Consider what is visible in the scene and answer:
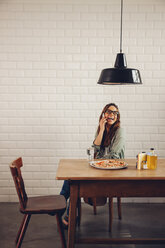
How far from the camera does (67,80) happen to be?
3.90 m

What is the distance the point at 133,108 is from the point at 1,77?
1908 mm

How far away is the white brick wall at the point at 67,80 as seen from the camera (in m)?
3.82

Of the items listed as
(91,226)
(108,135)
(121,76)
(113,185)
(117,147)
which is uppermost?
(121,76)

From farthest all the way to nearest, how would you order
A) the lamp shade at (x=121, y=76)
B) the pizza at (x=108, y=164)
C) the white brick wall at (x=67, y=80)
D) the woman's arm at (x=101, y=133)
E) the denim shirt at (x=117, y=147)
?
the white brick wall at (x=67, y=80), the woman's arm at (x=101, y=133), the denim shirt at (x=117, y=147), the pizza at (x=108, y=164), the lamp shade at (x=121, y=76)

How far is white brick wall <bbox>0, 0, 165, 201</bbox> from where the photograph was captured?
382 cm

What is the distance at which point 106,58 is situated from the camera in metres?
3.87

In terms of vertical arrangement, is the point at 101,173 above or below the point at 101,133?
below

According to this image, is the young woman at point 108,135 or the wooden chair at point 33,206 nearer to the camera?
the wooden chair at point 33,206

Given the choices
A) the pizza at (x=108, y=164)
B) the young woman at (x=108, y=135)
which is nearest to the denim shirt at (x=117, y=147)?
the young woman at (x=108, y=135)

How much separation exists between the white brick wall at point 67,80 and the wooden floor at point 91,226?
674 millimetres

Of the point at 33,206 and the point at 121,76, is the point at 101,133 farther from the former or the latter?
the point at 33,206

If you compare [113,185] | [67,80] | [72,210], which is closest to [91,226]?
[72,210]

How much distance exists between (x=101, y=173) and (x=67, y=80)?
6.08 feet

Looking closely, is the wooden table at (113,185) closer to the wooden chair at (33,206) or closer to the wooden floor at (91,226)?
the wooden chair at (33,206)
